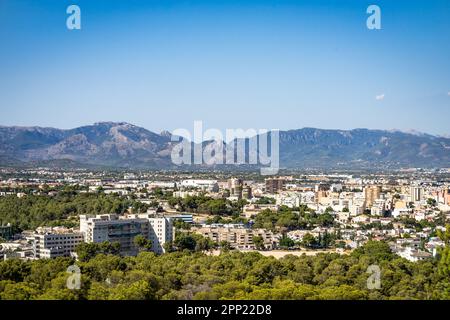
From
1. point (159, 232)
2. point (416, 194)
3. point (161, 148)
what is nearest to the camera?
point (159, 232)

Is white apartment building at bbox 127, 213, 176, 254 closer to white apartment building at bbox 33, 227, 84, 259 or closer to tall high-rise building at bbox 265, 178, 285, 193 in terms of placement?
white apartment building at bbox 33, 227, 84, 259

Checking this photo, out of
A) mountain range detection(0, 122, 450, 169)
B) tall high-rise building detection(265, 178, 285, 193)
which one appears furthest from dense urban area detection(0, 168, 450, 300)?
mountain range detection(0, 122, 450, 169)

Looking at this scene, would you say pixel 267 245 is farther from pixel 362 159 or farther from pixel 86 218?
pixel 362 159

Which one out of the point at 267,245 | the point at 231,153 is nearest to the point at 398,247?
the point at 267,245

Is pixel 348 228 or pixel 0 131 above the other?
pixel 0 131

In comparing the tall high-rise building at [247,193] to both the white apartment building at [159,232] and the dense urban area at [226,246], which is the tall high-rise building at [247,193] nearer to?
the dense urban area at [226,246]

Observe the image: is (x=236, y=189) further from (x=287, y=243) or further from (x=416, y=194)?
(x=287, y=243)

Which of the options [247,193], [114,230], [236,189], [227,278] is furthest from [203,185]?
[227,278]
